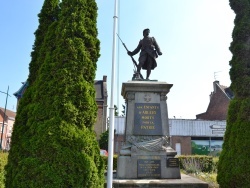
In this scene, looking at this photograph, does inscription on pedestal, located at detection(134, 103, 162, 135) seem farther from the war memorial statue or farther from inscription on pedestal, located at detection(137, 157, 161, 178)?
inscription on pedestal, located at detection(137, 157, 161, 178)

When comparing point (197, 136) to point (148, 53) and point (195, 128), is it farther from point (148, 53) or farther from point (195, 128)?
point (148, 53)

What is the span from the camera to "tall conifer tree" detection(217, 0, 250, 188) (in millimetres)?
7054

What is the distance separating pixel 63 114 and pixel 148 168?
13.0 feet

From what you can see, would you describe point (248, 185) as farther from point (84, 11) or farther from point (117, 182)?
point (84, 11)

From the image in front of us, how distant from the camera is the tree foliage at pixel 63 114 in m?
5.19

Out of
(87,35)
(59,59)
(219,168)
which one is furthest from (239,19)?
(59,59)

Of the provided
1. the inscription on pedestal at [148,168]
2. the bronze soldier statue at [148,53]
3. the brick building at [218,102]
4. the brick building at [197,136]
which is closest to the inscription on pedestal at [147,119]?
the inscription on pedestal at [148,168]

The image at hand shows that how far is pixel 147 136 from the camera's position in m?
9.01

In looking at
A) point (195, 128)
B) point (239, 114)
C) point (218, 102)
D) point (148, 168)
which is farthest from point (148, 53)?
point (218, 102)

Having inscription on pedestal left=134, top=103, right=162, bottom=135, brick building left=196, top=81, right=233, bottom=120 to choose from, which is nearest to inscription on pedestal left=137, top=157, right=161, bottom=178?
inscription on pedestal left=134, top=103, right=162, bottom=135

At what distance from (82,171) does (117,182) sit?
251 centimetres

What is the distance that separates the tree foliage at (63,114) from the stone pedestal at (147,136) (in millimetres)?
2824

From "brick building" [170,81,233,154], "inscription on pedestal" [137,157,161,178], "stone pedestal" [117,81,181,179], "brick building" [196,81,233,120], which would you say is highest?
"brick building" [196,81,233,120]

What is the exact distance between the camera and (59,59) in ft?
20.3
